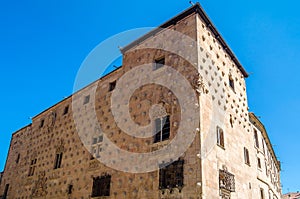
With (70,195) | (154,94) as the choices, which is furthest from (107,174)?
(154,94)

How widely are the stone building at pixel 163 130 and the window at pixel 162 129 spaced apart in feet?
0.13

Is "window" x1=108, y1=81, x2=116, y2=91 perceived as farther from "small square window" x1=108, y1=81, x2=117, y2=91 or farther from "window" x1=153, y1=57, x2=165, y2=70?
"window" x1=153, y1=57, x2=165, y2=70

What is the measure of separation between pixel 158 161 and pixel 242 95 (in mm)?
7375

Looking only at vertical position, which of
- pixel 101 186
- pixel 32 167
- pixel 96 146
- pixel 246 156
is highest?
pixel 96 146

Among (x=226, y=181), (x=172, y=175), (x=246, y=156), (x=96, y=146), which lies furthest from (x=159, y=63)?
(x=246, y=156)

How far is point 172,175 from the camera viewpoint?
9320 mm

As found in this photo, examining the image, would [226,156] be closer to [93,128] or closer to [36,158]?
[93,128]

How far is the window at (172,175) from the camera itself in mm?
9125

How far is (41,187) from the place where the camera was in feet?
51.6

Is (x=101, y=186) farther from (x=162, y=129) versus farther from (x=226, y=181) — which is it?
(x=226, y=181)

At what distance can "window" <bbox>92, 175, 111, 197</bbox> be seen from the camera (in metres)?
11.7

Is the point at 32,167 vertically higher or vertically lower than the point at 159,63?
lower

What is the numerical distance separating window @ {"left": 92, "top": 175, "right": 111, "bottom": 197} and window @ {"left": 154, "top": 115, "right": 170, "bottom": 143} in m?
3.12

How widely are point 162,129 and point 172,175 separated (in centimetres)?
192
